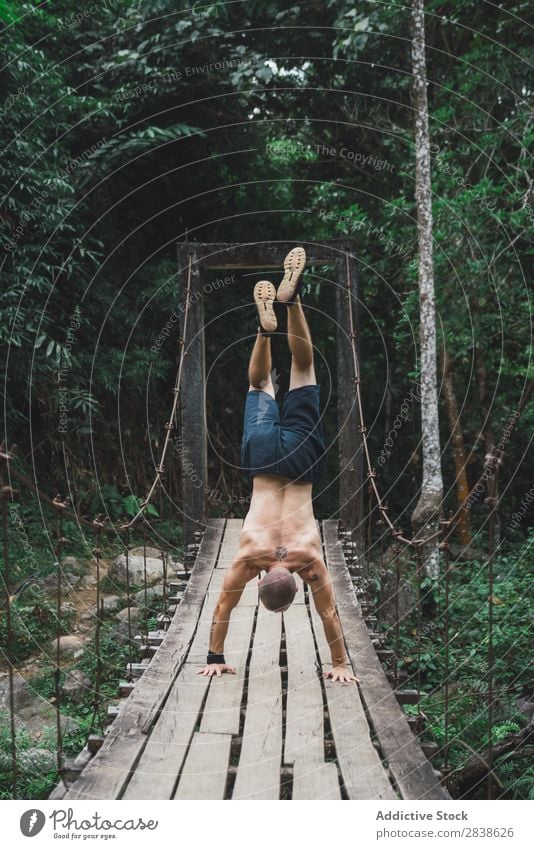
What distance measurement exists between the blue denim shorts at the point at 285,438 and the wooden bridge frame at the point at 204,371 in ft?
5.71

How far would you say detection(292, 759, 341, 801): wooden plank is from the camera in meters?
2.38

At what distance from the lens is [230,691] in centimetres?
309

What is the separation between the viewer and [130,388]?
7.25 m

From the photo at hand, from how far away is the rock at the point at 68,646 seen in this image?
540 cm

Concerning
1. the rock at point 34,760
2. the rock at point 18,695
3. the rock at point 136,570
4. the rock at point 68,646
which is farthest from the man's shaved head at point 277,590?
the rock at point 136,570

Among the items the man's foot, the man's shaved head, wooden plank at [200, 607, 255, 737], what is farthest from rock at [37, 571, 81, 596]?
the man's foot

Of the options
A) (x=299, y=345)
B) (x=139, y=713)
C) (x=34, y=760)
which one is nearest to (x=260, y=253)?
(x=299, y=345)

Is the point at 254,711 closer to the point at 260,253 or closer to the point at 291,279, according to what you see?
the point at 291,279

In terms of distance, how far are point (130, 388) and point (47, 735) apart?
3.56 m

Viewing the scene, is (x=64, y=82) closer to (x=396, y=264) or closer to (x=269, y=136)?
(x=269, y=136)

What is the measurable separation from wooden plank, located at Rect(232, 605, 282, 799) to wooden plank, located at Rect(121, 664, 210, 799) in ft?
0.66

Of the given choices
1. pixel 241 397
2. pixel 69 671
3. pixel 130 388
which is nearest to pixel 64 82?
pixel 130 388

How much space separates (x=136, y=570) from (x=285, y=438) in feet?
11.2
